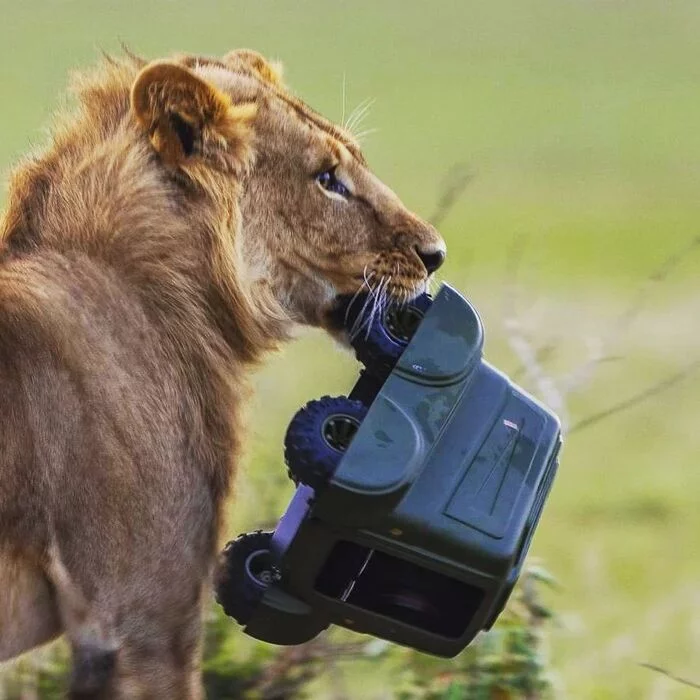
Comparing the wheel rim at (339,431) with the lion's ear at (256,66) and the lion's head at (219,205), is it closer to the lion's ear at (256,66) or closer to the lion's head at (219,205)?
A: the lion's head at (219,205)

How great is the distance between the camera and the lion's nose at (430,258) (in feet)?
8.79

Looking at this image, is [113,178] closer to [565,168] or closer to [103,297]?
[103,297]

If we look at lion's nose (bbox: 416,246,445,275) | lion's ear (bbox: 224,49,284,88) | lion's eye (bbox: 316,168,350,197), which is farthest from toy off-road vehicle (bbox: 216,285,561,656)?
lion's ear (bbox: 224,49,284,88)

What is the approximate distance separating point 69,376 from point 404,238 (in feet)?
2.22

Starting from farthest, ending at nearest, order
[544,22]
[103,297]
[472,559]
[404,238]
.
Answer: [544,22]
[404,238]
[103,297]
[472,559]

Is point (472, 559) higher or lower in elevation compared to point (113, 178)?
lower

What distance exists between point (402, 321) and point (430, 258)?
0.61 feet

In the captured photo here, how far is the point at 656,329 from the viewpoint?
789 centimetres

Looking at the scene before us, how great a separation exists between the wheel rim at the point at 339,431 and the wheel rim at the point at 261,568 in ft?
0.98

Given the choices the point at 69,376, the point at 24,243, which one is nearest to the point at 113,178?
the point at 24,243

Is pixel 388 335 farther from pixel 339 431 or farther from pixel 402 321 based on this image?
pixel 339 431

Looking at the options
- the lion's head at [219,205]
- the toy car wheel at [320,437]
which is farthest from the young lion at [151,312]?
the toy car wheel at [320,437]

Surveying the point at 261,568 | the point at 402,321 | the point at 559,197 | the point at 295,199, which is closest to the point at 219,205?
the point at 295,199

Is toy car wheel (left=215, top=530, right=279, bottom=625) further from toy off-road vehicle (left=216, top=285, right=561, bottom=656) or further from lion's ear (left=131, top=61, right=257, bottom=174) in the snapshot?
lion's ear (left=131, top=61, right=257, bottom=174)
